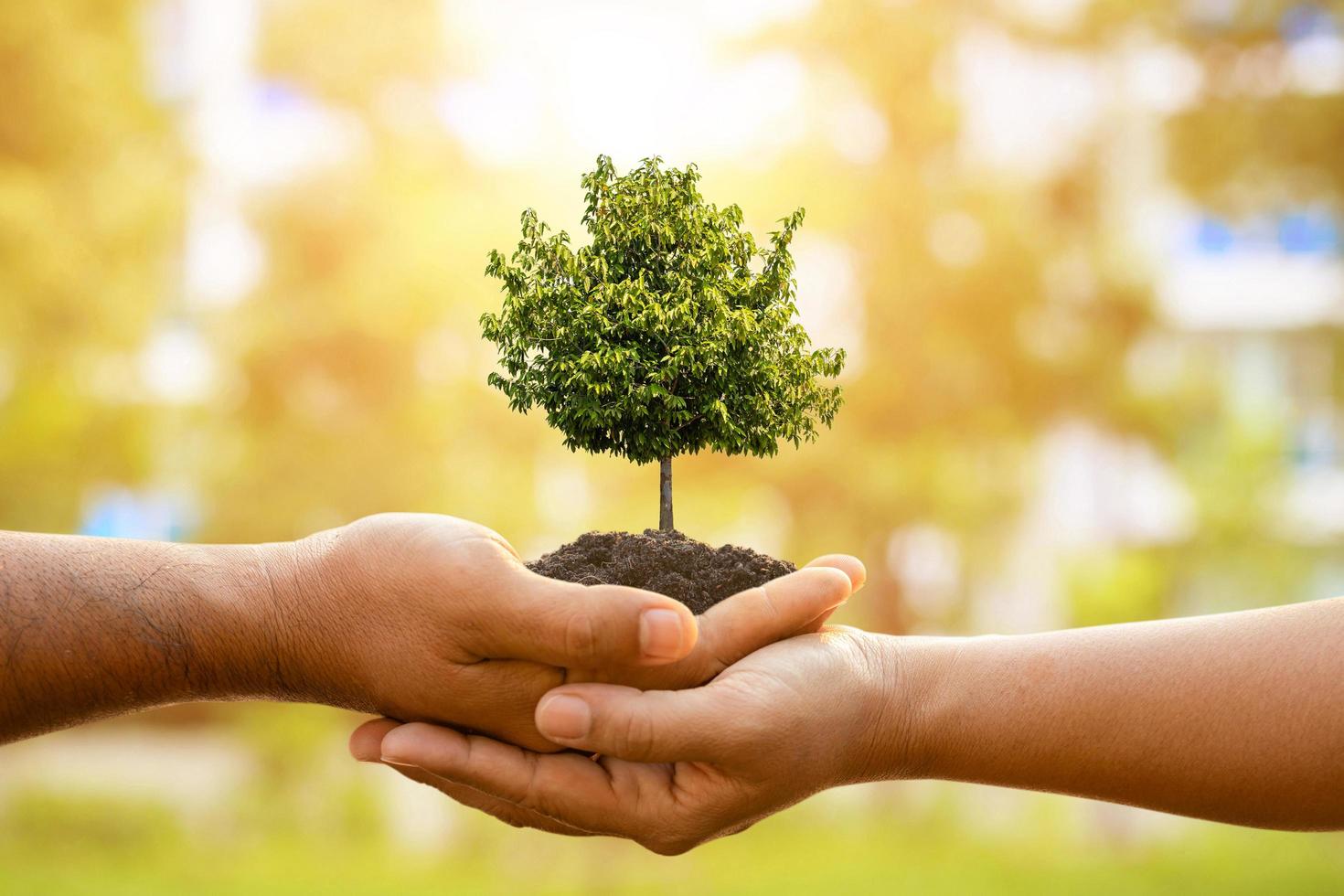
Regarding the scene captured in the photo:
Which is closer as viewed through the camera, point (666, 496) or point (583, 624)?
point (583, 624)

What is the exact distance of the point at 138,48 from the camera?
5988 mm

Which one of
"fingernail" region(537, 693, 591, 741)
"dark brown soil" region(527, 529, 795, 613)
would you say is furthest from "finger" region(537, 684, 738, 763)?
"dark brown soil" region(527, 529, 795, 613)

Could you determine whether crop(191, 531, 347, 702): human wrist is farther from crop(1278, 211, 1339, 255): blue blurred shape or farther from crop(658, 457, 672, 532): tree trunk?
crop(1278, 211, 1339, 255): blue blurred shape

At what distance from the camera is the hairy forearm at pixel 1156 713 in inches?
69.2

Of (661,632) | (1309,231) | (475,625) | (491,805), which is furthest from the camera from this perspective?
(1309,231)

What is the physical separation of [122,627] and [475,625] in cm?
59

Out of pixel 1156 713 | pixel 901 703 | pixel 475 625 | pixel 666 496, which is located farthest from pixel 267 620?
pixel 1156 713

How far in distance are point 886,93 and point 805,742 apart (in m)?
4.66

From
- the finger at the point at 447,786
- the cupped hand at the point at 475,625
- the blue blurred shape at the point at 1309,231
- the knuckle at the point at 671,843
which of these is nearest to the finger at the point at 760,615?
the cupped hand at the point at 475,625

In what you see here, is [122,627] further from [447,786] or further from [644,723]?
[644,723]

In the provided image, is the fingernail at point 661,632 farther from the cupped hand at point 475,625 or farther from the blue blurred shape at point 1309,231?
the blue blurred shape at point 1309,231

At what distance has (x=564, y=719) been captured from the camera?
1612mm

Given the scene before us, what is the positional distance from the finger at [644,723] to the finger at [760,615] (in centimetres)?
11

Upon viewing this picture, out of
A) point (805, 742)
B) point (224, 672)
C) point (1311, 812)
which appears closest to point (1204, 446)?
point (1311, 812)
